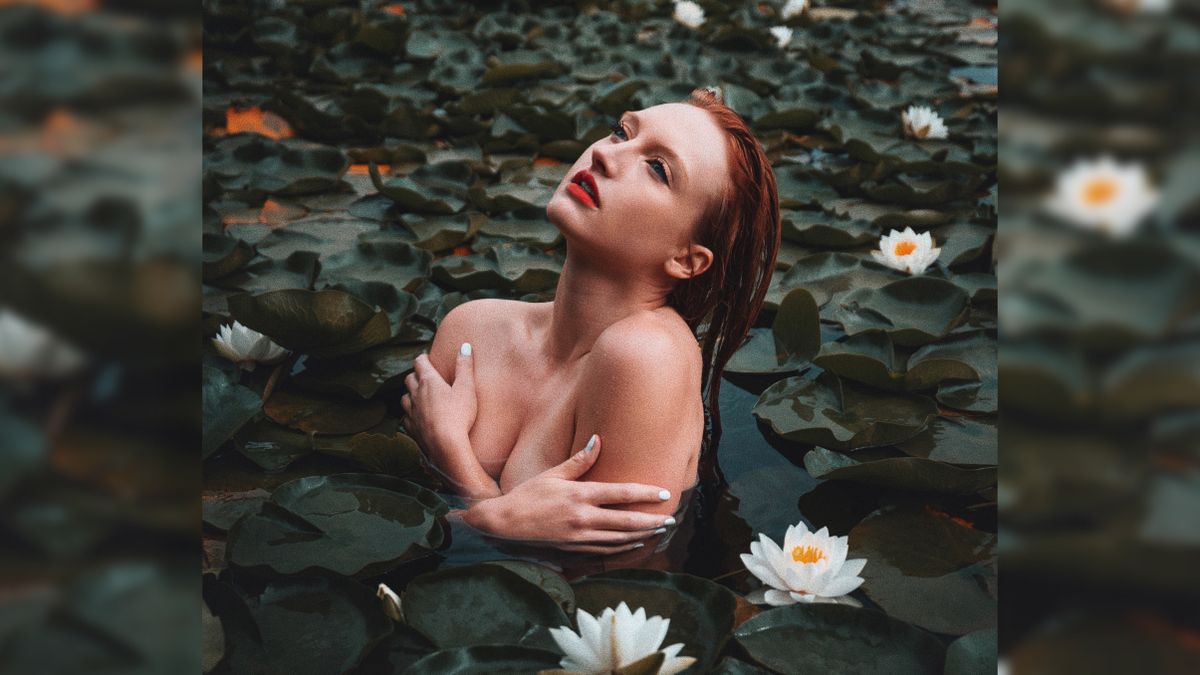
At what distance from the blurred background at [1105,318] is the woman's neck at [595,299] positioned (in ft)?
3.14

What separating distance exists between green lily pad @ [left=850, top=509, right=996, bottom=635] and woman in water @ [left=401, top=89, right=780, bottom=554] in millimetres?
237

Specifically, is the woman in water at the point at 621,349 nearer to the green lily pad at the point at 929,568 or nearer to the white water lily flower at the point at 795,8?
the green lily pad at the point at 929,568

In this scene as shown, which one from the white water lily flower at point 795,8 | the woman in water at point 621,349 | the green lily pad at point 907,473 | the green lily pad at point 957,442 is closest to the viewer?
the woman in water at point 621,349

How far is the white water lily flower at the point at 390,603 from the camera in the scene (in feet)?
3.74

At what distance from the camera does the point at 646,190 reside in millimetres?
1368

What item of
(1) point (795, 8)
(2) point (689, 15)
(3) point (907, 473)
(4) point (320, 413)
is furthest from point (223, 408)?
(1) point (795, 8)

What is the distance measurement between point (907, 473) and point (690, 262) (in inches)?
14.5

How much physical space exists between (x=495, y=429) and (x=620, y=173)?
1.23ft

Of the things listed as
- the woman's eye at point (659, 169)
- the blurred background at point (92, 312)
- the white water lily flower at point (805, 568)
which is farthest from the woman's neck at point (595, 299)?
the blurred background at point (92, 312)

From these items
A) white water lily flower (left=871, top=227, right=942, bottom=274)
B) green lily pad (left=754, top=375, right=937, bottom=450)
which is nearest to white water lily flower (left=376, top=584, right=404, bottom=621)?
green lily pad (left=754, top=375, right=937, bottom=450)

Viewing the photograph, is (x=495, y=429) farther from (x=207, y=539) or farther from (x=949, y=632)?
(x=949, y=632)

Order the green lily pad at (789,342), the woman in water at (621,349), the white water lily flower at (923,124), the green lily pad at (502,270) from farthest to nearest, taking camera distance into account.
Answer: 1. the white water lily flower at (923,124)
2. the green lily pad at (502,270)
3. the green lily pad at (789,342)
4. the woman in water at (621,349)

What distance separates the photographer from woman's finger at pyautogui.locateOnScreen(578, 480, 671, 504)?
1.32 m

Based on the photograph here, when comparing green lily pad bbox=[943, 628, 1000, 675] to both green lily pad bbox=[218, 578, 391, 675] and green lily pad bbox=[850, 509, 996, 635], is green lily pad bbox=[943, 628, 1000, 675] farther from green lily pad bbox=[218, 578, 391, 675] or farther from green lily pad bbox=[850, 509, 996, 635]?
green lily pad bbox=[218, 578, 391, 675]
